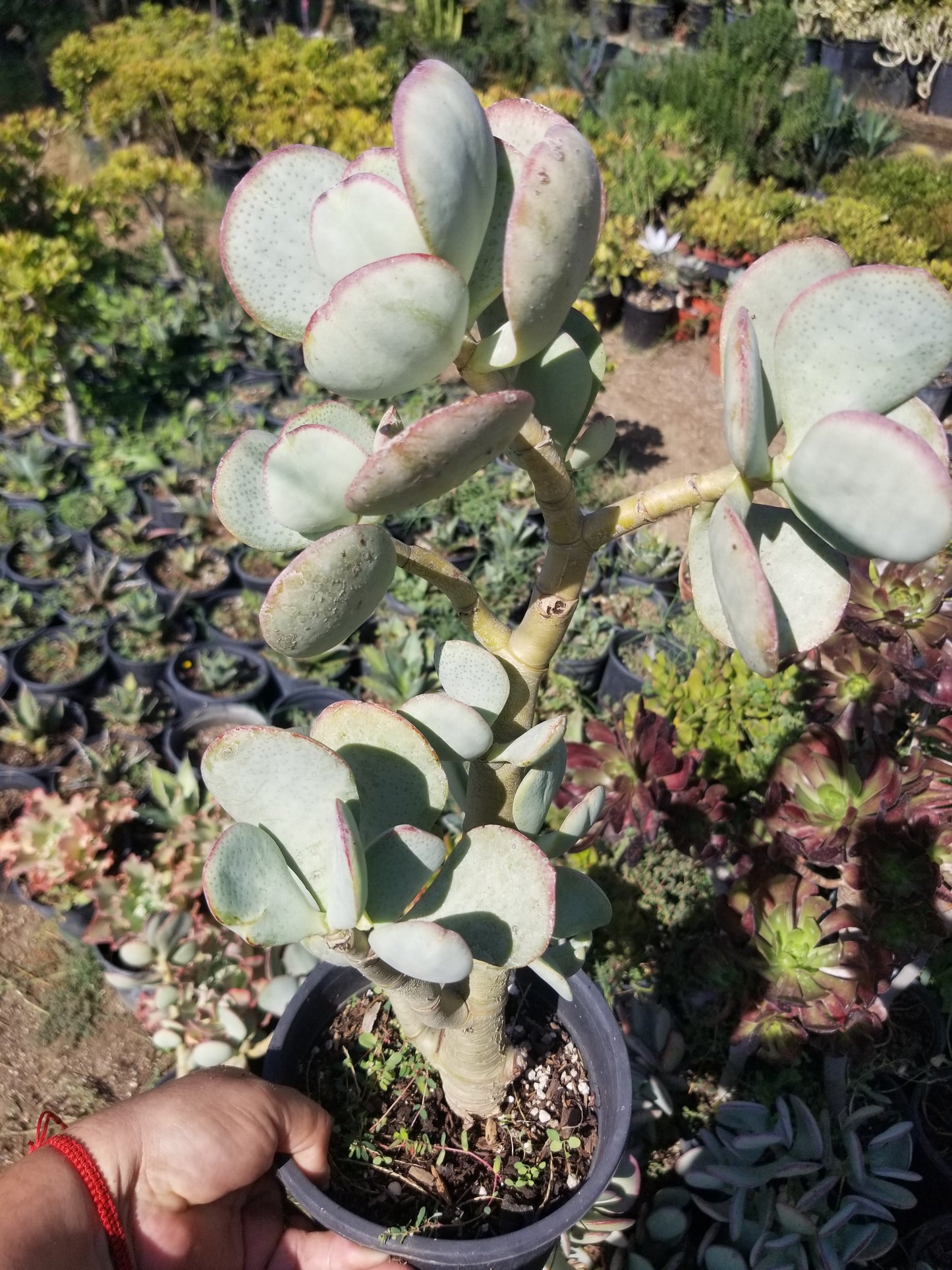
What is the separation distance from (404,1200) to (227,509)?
0.90 m

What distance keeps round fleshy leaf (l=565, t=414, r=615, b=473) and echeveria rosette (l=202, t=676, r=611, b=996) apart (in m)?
0.19

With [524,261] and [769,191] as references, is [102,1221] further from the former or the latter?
[769,191]

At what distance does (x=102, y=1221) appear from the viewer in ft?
3.10

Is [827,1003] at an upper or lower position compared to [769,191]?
lower

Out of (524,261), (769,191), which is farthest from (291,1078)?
(769,191)

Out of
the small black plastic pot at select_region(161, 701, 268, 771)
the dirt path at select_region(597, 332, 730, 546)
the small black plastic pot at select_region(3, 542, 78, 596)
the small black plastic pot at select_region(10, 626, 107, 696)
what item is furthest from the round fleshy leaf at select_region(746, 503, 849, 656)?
the dirt path at select_region(597, 332, 730, 546)

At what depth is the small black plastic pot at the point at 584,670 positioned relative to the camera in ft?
8.54

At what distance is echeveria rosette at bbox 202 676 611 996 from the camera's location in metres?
0.63

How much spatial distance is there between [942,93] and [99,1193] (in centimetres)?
1019

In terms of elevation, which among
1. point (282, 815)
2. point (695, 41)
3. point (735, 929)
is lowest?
point (735, 929)

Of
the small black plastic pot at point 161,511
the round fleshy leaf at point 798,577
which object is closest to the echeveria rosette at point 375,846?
the round fleshy leaf at point 798,577

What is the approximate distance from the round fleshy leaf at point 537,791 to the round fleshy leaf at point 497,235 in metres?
0.40

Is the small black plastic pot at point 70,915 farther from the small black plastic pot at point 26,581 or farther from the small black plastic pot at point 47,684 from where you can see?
the small black plastic pot at point 26,581

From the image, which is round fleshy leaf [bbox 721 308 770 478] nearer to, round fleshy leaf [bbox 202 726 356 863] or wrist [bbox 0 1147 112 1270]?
round fleshy leaf [bbox 202 726 356 863]
